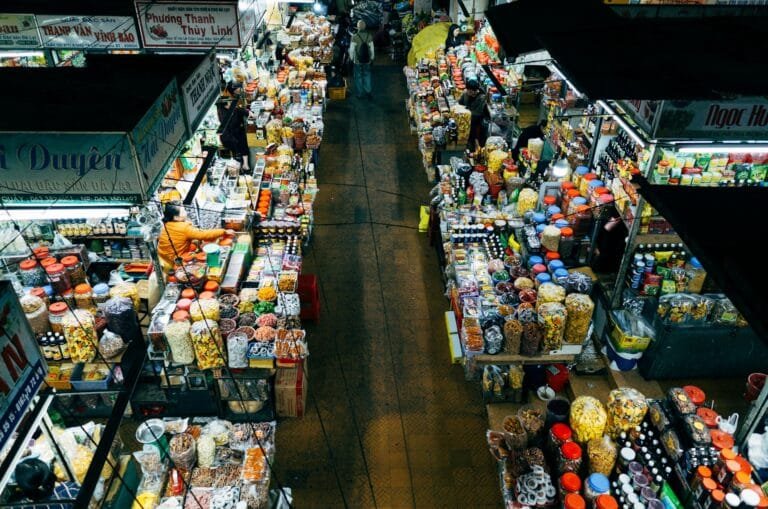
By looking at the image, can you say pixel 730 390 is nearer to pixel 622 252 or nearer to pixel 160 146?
pixel 622 252

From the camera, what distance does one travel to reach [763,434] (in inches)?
190

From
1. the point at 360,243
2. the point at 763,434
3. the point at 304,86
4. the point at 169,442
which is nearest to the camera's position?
the point at 763,434

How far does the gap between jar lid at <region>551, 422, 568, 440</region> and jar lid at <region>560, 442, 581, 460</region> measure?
0.22 feet

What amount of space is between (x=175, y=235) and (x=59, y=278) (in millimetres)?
1387

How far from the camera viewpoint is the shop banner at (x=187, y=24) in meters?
8.08

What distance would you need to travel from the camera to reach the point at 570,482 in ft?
14.8

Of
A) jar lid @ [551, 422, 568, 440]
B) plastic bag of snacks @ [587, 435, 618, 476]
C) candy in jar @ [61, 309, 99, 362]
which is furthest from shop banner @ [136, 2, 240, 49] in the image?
plastic bag of snacks @ [587, 435, 618, 476]

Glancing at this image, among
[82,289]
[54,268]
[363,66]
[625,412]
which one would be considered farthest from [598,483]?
[363,66]

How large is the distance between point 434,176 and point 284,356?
276 inches

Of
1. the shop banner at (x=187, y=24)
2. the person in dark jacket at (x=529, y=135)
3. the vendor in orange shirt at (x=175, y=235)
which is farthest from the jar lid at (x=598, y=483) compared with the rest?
the shop banner at (x=187, y=24)

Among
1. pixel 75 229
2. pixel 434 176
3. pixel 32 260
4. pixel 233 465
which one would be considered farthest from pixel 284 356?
pixel 434 176

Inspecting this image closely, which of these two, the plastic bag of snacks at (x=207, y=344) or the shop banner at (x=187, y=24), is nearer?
the plastic bag of snacks at (x=207, y=344)

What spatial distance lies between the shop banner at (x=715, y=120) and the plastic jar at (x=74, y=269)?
6.66m

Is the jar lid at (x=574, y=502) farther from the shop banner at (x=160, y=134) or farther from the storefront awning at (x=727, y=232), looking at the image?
the shop banner at (x=160, y=134)
